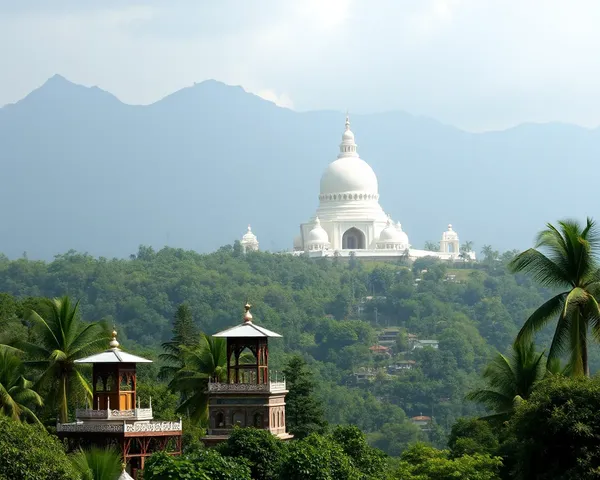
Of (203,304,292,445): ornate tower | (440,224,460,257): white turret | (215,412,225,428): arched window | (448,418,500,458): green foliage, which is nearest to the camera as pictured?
(203,304,292,445): ornate tower

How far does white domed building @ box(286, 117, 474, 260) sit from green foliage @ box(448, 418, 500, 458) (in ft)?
297

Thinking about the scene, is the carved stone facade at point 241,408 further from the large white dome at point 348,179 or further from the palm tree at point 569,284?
the large white dome at point 348,179

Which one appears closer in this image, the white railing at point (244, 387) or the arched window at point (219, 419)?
the white railing at point (244, 387)

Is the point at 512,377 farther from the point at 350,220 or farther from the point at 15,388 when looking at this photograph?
the point at 350,220

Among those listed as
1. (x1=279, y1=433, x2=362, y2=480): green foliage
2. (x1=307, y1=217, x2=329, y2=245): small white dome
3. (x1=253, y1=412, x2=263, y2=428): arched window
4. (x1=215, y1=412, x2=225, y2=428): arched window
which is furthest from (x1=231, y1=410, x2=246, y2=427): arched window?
(x1=307, y1=217, x2=329, y2=245): small white dome

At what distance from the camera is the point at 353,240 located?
15725cm

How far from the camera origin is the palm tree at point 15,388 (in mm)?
47531

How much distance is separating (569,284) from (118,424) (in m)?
13.8

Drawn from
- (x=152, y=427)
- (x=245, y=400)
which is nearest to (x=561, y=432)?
(x=152, y=427)

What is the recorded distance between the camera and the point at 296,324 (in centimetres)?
14888

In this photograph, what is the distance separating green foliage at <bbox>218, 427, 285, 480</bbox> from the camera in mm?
44094

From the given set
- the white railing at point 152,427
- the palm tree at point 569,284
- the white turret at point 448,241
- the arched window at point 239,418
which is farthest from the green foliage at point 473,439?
the white turret at point 448,241

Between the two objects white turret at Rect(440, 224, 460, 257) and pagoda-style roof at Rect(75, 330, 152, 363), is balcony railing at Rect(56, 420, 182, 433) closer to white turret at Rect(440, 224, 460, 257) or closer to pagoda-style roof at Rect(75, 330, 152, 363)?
pagoda-style roof at Rect(75, 330, 152, 363)

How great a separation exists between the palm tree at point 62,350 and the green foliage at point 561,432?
1730cm
